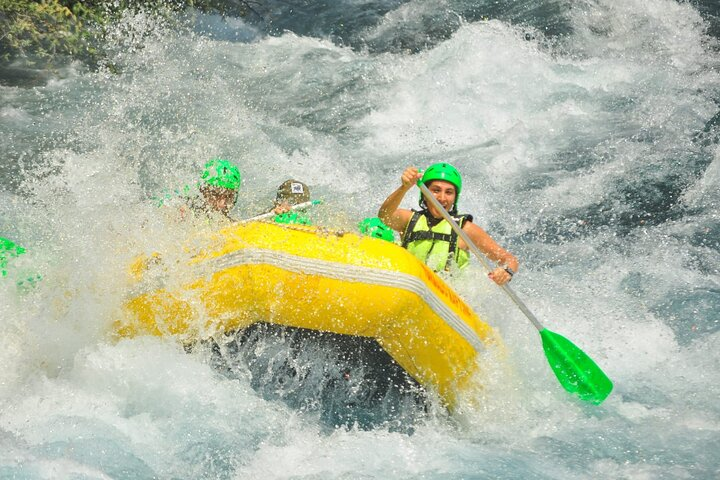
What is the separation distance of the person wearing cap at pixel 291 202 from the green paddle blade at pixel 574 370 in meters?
1.62

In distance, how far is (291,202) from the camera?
18.1ft

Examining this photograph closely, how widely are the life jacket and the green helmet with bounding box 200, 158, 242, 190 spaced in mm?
1142

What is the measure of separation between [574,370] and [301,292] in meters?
1.58

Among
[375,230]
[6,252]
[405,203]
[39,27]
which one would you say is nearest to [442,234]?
[375,230]

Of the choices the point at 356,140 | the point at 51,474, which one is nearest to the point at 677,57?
the point at 356,140

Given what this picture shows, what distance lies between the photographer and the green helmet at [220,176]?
5266 millimetres

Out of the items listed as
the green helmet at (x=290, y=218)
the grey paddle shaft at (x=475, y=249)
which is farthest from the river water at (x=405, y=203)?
the green helmet at (x=290, y=218)

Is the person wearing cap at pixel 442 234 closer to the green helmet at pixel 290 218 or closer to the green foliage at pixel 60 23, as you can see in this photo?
the green helmet at pixel 290 218

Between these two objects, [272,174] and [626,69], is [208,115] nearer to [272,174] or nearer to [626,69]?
[272,174]

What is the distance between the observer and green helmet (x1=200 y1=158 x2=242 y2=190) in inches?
207

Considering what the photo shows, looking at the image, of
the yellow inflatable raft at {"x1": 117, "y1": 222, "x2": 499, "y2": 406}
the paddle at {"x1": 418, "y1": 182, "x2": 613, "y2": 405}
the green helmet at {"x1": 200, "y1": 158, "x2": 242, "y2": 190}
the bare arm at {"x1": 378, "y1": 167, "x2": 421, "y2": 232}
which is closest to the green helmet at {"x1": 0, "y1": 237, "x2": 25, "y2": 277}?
the yellow inflatable raft at {"x1": 117, "y1": 222, "x2": 499, "y2": 406}

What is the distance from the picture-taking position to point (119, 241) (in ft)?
14.8

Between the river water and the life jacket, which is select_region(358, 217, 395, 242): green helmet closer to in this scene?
the life jacket

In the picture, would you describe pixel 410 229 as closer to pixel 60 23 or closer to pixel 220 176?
pixel 220 176
